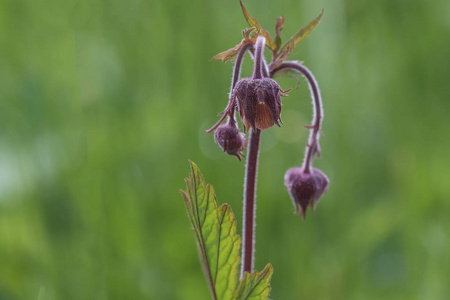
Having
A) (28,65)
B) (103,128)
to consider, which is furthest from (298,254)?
(28,65)

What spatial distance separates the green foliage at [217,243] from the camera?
1746 millimetres

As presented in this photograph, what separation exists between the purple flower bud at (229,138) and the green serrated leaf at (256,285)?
399 millimetres

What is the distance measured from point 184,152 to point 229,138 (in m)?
1.39

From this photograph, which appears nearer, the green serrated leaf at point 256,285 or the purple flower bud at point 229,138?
the green serrated leaf at point 256,285

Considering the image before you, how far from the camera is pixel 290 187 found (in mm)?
2150

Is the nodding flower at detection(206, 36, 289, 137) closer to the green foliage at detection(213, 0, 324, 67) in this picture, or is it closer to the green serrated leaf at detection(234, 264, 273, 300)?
the green foliage at detection(213, 0, 324, 67)

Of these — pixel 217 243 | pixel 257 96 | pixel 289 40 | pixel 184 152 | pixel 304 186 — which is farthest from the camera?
pixel 184 152

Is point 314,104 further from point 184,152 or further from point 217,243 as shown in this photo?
point 184,152

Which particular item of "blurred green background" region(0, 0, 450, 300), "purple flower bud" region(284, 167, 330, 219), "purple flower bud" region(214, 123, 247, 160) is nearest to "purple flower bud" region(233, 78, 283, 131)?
"purple flower bud" region(214, 123, 247, 160)

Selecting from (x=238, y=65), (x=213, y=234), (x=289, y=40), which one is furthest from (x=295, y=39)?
(x=213, y=234)

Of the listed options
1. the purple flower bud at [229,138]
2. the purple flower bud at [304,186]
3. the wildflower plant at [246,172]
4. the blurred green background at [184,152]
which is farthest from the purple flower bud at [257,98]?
the blurred green background at [184,152]

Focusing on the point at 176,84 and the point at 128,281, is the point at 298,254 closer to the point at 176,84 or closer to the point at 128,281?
the point at 128,281

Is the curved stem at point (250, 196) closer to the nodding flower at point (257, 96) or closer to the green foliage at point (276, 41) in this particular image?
the nodding flower at point (257, 96)

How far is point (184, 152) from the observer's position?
328cm
